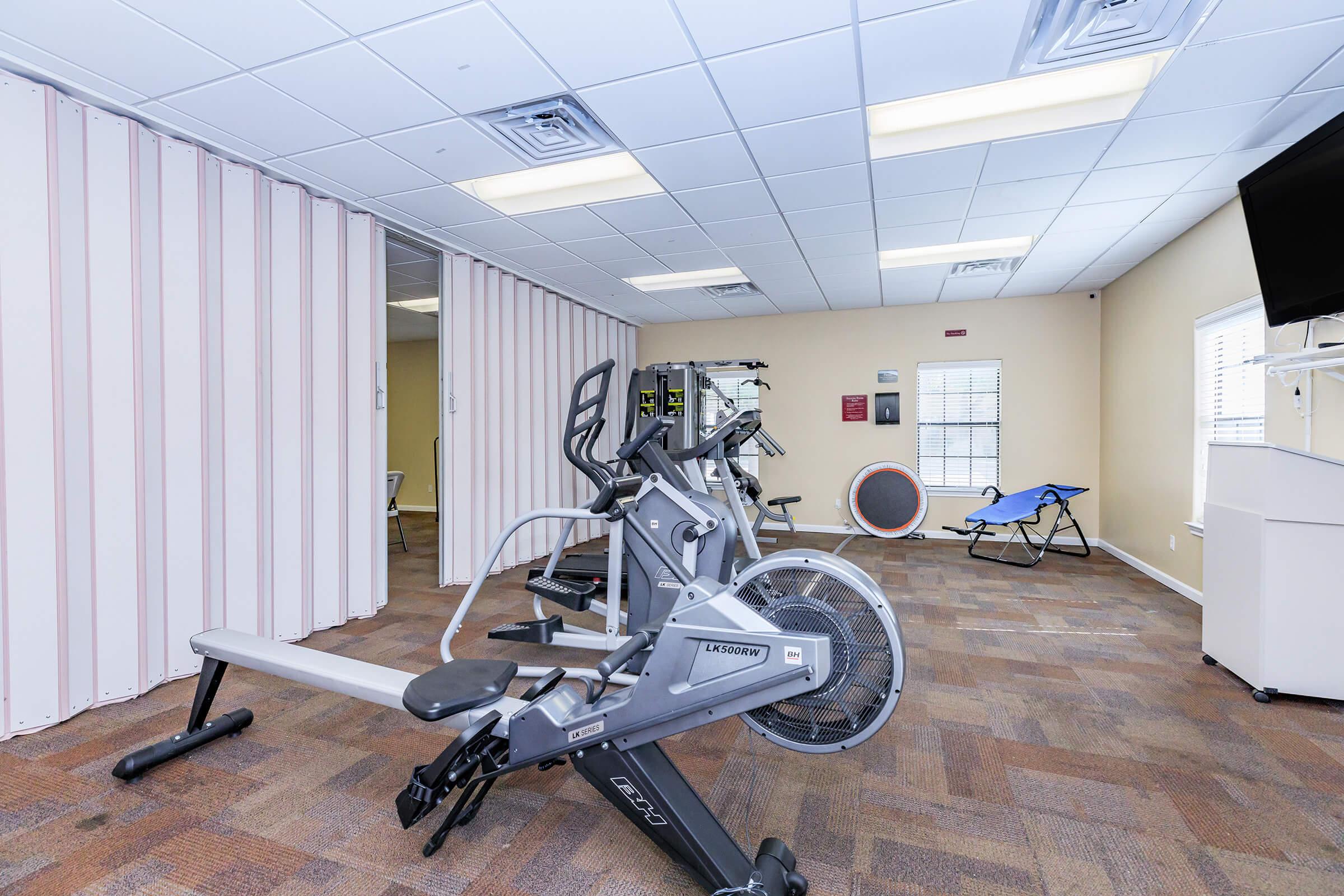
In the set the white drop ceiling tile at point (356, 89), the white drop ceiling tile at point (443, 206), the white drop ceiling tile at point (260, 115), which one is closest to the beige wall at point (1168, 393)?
the white drop ceiling tile at point (356, 89)

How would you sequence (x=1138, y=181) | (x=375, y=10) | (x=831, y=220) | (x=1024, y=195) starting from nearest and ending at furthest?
(x=375, y=10) < (x=1138, y=181) < (x=1024, y=195) < (x=831, y=220)

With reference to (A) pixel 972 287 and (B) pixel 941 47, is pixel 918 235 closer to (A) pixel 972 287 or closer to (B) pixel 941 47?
(A) pixel 972 287

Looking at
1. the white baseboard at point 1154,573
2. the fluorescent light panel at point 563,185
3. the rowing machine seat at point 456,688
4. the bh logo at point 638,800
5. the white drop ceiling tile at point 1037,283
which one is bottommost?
the white baseboard at point 1154,573

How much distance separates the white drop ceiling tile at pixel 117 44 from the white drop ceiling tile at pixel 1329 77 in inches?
174

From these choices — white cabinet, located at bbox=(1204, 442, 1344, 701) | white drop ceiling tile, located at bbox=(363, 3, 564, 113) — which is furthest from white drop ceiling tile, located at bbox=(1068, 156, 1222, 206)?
white drop ceiling tile, located at bbox=(363, 3, 564, 113)

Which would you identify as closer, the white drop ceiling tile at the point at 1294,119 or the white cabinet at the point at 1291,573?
the white cabinet at the point at 1291,573

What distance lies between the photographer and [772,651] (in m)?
1.40

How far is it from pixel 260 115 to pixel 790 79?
2422 millimetres

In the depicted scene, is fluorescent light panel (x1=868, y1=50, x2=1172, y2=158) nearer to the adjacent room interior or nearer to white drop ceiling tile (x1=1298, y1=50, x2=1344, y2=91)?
the adjacent room interior

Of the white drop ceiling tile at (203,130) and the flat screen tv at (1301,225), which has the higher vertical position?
the white drop ceiling tile at (203,130)

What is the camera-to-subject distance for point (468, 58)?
234cm

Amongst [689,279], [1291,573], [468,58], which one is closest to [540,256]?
[689,279]

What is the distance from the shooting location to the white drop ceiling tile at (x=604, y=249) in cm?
445

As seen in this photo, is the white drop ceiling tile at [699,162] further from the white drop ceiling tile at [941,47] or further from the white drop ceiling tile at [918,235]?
the white drop ceiling tile at [918,235]
